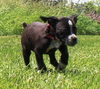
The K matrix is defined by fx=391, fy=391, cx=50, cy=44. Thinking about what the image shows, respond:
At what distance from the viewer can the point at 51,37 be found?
283 inches

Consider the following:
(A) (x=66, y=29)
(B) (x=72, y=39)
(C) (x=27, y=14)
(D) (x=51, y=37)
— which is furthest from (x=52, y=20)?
(C) (x=27, y=14)

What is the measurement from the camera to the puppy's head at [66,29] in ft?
22.2

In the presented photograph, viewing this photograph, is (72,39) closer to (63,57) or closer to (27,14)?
(63,57)

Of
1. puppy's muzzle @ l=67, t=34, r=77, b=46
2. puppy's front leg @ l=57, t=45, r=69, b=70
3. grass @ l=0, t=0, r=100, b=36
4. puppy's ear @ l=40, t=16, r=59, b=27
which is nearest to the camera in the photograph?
puppy's muzzle @ l=67, t=34, r=77, b=46

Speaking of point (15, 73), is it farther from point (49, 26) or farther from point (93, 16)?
point (93, 16)

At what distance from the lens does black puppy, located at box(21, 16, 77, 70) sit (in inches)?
269

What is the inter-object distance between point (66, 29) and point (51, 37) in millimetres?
476

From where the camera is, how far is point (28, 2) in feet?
93.4

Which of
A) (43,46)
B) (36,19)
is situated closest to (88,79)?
(43,46)

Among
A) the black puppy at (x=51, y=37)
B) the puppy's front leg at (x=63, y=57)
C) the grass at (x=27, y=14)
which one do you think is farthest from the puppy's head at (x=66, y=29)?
the grass at (x=27, y=14)

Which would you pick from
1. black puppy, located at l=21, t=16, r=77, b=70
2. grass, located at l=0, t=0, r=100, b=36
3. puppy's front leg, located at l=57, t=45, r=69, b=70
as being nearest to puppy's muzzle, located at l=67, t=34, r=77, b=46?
black puppy, located at l=21, t=16, r=77, b=70

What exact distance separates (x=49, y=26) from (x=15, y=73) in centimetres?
112

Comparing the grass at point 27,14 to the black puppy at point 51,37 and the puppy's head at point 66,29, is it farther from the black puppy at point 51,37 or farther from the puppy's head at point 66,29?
the puppy's head at point 66,29

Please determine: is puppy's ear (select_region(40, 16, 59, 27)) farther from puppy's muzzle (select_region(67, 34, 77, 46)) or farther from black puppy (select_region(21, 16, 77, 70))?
puppy's muzzle (select_region(67, 34, 77, 46))
